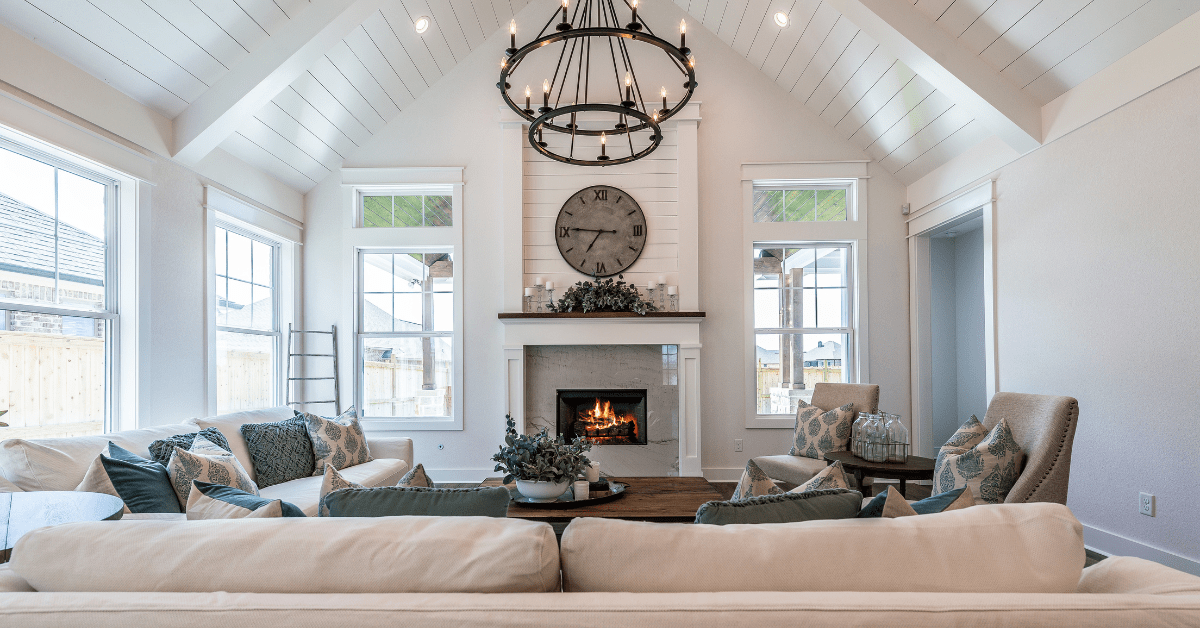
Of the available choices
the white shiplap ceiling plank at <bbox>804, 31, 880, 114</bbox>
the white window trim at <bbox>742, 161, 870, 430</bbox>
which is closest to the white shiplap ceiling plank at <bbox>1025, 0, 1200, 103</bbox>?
the white shiplap ceiling plank at <bbox>804, 31, 880, 114</bbox>

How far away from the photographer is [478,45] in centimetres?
564

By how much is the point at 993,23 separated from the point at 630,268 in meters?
2.98

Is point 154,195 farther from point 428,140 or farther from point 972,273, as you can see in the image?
point 972,273

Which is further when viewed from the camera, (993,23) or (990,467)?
(993,23)

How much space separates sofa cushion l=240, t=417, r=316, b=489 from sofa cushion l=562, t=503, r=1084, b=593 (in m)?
2.93

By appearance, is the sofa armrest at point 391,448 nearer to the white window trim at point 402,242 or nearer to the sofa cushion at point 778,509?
the white window trim at point 402,242

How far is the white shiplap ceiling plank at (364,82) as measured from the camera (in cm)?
457

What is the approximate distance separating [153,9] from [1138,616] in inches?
172

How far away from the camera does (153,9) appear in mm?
3293

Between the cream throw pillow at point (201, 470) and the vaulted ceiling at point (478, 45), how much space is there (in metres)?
2.11

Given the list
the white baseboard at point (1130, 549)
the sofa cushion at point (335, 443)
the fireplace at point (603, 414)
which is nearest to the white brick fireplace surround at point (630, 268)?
the fireplace at point (603, 414)

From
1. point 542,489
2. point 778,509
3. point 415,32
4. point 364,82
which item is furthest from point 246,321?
point 778,509

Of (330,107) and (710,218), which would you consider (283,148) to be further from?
(710,218)

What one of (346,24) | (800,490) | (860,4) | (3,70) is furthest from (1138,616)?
(346,24)
